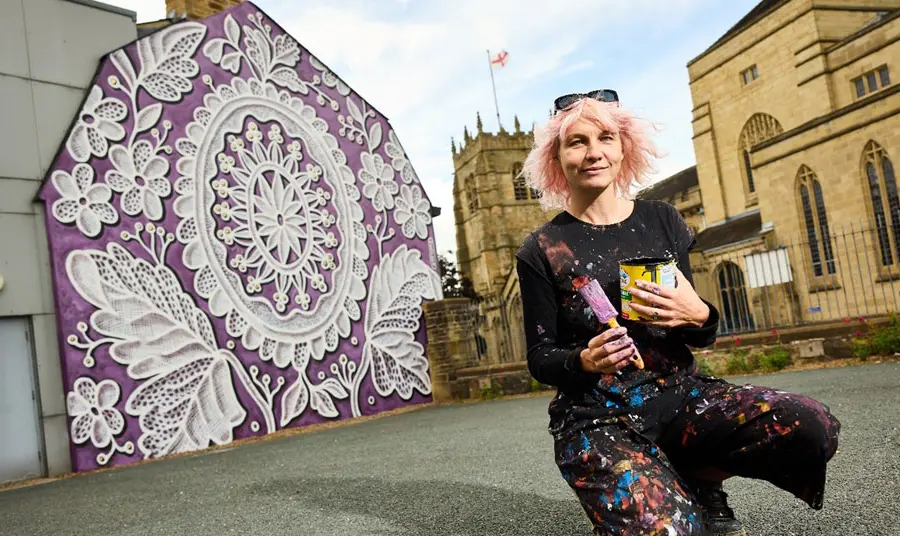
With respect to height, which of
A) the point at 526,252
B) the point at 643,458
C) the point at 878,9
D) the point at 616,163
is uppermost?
the point at 878,9

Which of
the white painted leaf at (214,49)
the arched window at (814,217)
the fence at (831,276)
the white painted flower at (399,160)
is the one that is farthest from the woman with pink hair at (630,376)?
the arched window at (814,217)

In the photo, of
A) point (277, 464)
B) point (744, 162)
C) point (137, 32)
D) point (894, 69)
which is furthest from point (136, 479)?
point (744, 162)

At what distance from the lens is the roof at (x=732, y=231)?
30875mm

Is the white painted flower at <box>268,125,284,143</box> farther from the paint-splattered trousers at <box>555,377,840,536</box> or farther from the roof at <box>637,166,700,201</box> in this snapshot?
the roof at <box>637,166,700,201</box>

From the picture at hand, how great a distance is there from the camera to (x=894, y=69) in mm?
26469

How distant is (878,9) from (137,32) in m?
35.9

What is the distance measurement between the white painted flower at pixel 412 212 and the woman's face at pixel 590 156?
10462mm

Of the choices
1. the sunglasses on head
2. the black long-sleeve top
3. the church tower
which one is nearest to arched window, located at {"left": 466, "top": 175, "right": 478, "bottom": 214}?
the church tower

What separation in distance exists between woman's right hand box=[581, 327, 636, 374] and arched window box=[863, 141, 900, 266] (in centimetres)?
2168

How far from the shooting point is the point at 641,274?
2119 millimetres

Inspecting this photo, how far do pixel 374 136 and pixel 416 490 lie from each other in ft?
30.7

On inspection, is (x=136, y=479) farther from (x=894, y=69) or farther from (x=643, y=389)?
(x=894, y=69)

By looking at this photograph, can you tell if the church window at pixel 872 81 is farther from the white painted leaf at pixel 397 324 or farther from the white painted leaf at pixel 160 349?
the white painted leaf at pixel 160 349

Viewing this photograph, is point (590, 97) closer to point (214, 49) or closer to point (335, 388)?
point (335, 388)
